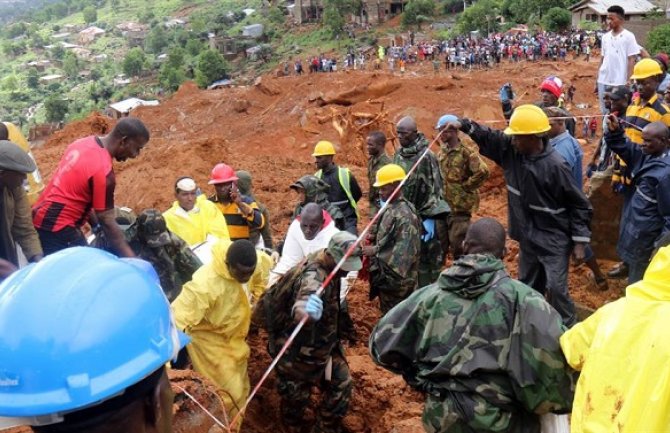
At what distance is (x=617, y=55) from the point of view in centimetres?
794

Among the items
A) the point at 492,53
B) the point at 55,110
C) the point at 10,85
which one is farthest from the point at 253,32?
the point at 10,85

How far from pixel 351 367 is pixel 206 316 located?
6.10 feet

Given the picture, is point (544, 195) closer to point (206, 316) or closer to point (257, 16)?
point (206, 316)

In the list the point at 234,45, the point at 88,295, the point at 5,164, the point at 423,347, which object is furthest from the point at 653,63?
the point at 234,45

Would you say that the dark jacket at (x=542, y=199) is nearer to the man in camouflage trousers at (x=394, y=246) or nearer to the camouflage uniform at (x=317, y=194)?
the man in camouflage trousers at (x=394, y=246)

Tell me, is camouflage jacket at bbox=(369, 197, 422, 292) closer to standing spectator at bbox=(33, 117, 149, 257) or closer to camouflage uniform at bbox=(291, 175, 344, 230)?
camouflage uniform at bbox=(291, 175, 344, 230)

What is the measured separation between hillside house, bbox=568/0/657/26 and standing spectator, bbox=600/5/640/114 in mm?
38505

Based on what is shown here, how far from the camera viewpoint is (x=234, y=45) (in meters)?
63.2

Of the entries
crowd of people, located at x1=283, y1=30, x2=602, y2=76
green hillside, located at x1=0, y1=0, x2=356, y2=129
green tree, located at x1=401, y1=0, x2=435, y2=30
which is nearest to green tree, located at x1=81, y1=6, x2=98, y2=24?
green hillside, located at x1=0, y1=0, x2=356, y2=129

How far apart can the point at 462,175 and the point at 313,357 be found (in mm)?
3320

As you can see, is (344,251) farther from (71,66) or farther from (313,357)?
(71,66)

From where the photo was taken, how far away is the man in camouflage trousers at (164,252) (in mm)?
4590

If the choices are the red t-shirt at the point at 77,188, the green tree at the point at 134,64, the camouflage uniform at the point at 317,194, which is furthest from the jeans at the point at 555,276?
the green tree at the point at 134,64

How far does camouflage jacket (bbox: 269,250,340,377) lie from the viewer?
4.07 meters
